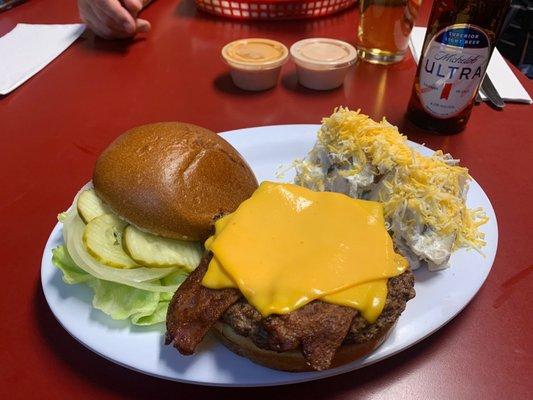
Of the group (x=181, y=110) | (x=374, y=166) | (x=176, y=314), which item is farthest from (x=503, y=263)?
(x=181, y=110)

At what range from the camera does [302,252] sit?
3.59ft

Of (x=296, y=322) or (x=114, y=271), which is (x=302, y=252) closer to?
(x=296, y=322)

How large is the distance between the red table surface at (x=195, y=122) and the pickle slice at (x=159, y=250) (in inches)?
11.0

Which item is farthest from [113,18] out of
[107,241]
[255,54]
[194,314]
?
[194,314]

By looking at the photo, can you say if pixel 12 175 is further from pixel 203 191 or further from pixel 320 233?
pixel 320 233

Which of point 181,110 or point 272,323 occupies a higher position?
point 272,323

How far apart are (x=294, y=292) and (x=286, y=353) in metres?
0.14

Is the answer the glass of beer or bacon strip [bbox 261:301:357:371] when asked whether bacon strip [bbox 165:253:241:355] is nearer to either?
bacon strip [bbox 261:301:357:371]

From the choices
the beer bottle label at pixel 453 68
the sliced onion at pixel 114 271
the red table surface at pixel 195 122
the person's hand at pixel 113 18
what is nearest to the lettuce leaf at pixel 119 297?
the sliced onion at pixel 114 271

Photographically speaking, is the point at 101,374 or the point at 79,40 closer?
the point at 101,374

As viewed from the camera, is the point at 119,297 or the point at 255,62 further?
the point at 255,62

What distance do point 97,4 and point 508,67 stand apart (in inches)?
90.8

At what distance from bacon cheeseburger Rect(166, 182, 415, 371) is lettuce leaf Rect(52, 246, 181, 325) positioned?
0.09 meters

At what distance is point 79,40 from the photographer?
2.84 m
